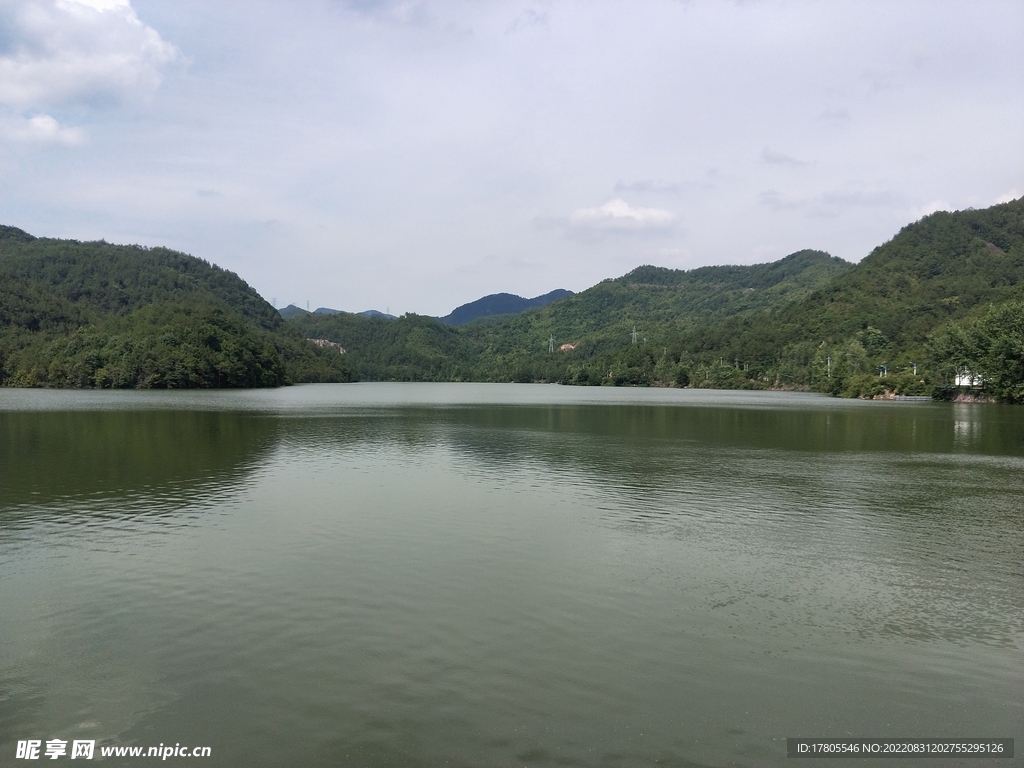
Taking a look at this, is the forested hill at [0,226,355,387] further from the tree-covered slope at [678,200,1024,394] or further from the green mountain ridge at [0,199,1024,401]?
the tree-covered slope at [678,200,1024,394]

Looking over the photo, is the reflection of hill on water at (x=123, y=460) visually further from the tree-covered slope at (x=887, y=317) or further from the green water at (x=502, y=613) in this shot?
the tree-covered slope at (x=887, y=317)

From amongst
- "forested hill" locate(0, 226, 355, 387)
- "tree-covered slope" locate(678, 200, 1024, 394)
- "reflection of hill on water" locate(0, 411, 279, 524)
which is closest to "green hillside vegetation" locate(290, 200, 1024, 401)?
"tree-covered slope" locate(678, 200, 1024, 394)

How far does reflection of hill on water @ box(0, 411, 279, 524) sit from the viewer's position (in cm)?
2081

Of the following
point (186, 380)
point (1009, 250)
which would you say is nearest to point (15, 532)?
point (186, 380)

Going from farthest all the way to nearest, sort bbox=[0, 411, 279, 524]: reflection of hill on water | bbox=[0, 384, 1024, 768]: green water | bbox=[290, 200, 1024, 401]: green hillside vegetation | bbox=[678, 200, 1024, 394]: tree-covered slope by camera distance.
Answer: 1. bbox=[678, 200, 1024, 394]: tree-covered slope
2. bbox=[290, 200, 1024, 401]: green hillside vegetation
3. bbox=[0, 411, 279, 524]: reflection of hill on water
4. bbox=[0, 384, 1024, 768]: green water

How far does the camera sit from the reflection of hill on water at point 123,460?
819 inches

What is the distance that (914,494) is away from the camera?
23422mm

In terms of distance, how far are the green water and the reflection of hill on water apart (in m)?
0.27

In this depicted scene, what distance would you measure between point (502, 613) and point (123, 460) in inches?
936

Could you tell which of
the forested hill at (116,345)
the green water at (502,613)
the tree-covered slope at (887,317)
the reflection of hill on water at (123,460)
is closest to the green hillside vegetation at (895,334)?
the tree-covered slope at (887,317)

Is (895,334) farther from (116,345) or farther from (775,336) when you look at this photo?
(116,345)

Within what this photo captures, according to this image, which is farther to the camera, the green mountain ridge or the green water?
the green mountain ridge

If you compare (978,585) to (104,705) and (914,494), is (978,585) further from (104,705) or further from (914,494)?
(104,705)

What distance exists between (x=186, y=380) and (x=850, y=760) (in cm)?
13181
